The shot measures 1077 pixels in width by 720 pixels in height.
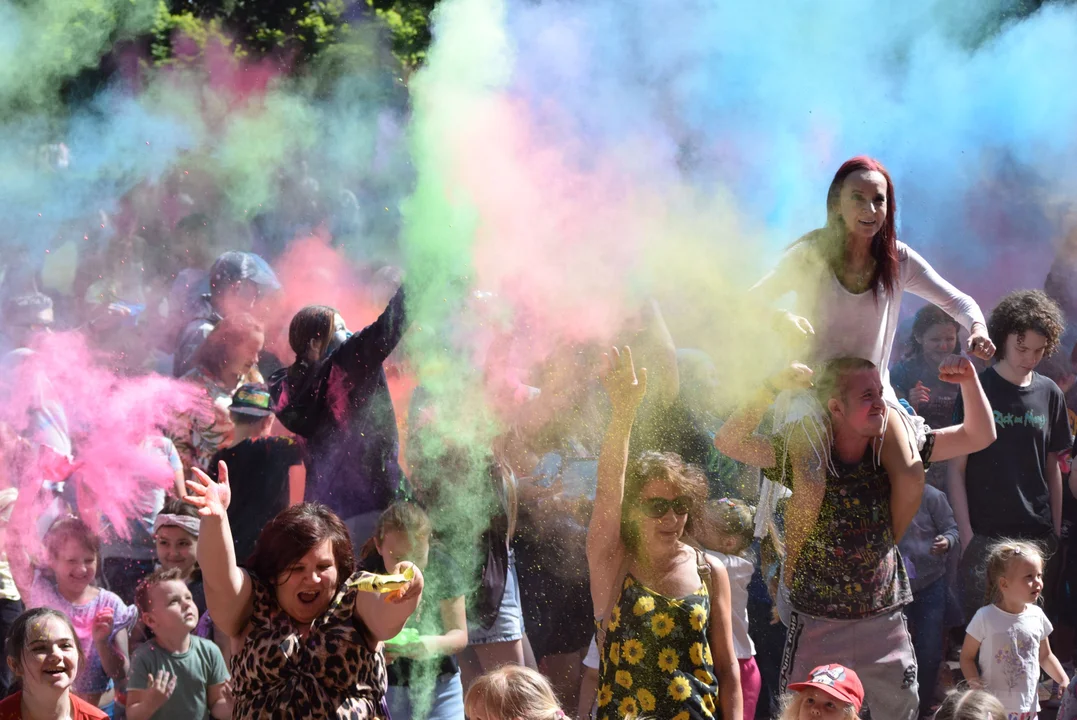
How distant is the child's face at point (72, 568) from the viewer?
14.1 feet

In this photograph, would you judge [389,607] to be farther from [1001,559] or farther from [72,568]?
[1001,559]

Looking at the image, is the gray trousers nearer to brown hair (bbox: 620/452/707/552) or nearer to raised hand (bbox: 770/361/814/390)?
brown hair (bbox: 620/452/707/552)

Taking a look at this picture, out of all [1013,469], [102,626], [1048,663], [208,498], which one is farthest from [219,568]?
[1013,469]

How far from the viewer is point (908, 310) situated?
196 inches

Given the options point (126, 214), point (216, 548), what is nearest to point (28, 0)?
point (126, 214)

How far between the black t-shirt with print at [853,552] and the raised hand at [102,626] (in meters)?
2.50

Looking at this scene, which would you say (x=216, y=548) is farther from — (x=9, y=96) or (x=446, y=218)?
(x=9, y=96)

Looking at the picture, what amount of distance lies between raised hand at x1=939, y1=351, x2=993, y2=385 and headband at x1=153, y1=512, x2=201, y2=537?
8.92 feet

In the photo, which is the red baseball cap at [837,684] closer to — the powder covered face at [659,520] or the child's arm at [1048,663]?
the powder covered face at [659,520]

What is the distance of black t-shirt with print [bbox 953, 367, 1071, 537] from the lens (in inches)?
184

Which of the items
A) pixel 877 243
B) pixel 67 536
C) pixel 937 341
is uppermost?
pixel 937 341

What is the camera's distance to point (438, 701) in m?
3.76

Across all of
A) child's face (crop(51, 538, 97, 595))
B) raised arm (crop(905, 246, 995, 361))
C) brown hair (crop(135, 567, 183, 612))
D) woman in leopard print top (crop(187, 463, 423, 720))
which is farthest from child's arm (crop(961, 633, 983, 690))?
child's face (crop(51, 538, 97, 595))

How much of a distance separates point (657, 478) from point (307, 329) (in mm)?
1696
